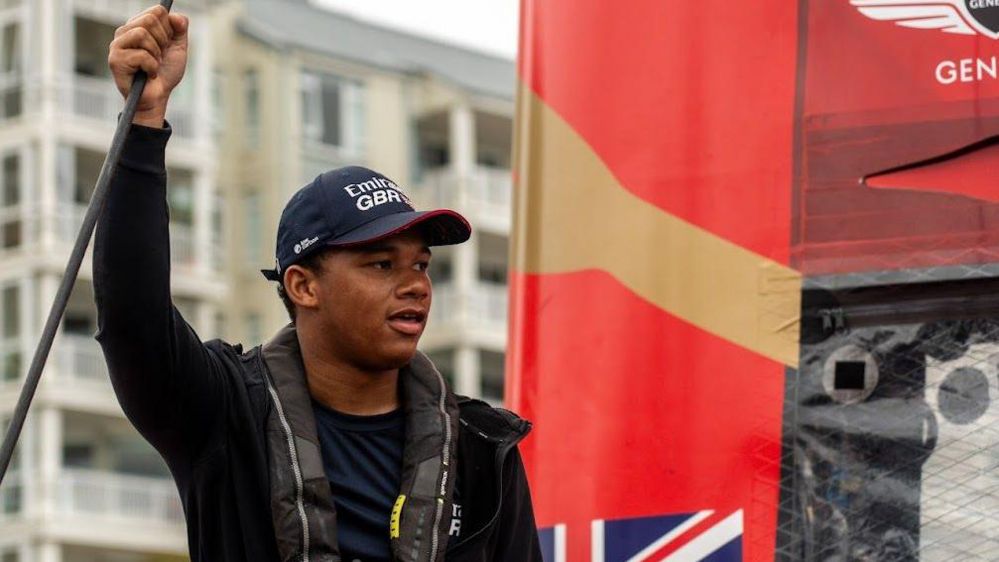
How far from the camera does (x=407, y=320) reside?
479cm

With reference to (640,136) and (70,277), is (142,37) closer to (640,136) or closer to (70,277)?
(70,277)

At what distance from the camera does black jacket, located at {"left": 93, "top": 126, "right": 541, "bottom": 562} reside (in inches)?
175

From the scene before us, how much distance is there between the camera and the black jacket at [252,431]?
4441 mm

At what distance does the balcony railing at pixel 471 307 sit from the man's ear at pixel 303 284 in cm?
4574

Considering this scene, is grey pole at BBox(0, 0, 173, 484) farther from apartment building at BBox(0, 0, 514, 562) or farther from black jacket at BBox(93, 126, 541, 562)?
apartment building at BBox(0, 0, 514, 562)

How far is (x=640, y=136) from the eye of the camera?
5.70m

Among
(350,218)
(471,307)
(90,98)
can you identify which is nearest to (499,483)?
(350,218)

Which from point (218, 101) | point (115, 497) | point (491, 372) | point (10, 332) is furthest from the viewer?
point (491, 372)

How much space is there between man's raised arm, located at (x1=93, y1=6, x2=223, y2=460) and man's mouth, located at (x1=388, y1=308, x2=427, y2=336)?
434mm

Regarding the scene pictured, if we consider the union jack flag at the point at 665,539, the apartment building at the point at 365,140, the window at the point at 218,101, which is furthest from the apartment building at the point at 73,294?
the union jack flag at the point at 665,539

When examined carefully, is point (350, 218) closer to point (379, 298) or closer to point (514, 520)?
point (379, 298)

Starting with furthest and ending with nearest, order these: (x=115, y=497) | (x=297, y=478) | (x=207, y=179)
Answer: (x=207, y=179)
(x=115, y=497)
(x=297, y=478)

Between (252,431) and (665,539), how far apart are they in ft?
3.79

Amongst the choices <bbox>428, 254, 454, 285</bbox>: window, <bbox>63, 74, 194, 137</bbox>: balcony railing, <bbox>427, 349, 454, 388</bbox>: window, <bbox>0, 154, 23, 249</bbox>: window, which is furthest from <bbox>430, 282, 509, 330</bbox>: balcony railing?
<bbox>0, 154, 23, 249</bbox>: window
